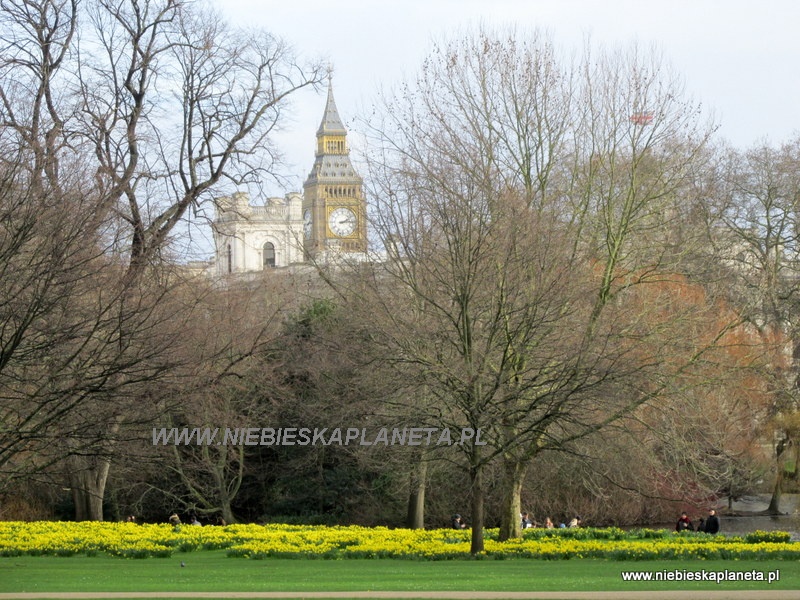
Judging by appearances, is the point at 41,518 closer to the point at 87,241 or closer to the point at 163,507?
the point at 163,507

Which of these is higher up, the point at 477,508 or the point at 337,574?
the point at 477,508

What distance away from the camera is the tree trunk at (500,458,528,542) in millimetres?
21969

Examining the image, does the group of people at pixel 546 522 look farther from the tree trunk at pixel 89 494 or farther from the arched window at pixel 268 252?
the arched window at pixel 268 252

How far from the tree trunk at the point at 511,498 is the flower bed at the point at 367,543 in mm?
390

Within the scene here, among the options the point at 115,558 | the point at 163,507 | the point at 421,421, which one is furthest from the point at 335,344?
the point at 163,507

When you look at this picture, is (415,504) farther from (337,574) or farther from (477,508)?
(337,574)

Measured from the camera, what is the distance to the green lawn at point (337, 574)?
14352 millimetres

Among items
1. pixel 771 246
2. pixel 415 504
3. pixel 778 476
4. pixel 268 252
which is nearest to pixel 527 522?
pixel 415 504

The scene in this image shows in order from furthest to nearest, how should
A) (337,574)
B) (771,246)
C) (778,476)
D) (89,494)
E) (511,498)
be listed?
1. (771,246)
2. (778,476)
3. (89,494)
4. (511,498)
5. (337,574)

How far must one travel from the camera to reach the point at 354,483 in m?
33.8

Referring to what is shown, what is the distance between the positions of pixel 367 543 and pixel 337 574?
216 inches

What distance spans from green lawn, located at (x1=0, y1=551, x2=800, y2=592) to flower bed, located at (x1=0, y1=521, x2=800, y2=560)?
2.04 ft

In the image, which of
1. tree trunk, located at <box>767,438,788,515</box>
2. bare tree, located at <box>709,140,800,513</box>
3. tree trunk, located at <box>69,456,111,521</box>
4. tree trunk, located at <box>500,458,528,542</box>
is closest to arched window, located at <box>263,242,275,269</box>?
bare tree, located at <box>709,140,800,513</box>

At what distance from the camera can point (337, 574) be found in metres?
16.9
